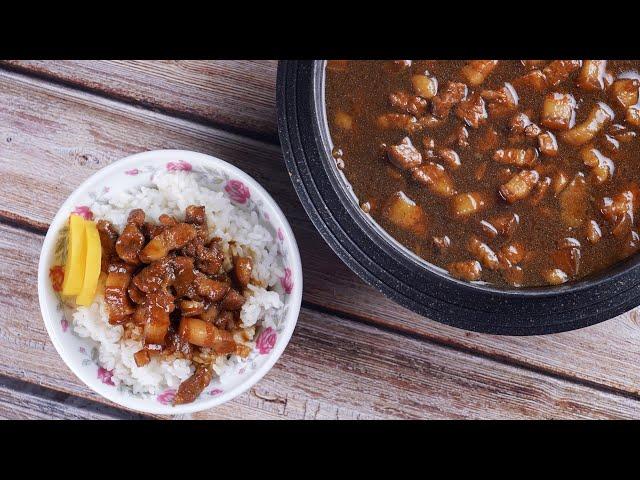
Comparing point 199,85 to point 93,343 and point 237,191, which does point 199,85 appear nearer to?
point 237,191

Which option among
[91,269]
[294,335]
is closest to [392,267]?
[294,335]

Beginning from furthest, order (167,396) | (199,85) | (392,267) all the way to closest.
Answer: (199,85), (167,396), (392,267)

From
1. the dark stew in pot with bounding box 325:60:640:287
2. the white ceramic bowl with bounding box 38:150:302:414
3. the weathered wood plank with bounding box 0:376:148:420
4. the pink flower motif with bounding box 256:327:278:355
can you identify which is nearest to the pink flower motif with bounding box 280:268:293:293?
the white ceramic bowl with bounding box 38:150:302:414

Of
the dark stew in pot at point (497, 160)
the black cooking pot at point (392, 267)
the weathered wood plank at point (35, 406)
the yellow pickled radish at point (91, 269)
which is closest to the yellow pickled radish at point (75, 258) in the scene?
the yellow pickled radish at point (91, 269)

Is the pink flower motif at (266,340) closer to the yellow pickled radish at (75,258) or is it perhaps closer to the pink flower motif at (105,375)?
the pink flower motif at (105,375)

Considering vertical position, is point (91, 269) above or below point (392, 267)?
below

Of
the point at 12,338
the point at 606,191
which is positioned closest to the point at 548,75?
the point at 606,191

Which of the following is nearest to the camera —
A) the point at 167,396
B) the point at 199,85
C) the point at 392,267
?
the point at 392,267

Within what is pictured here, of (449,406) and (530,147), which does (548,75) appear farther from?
(449,406)
